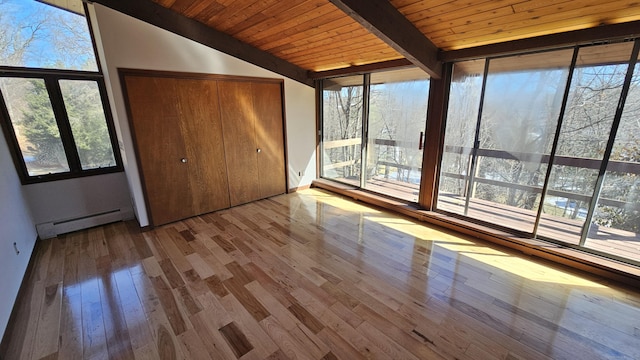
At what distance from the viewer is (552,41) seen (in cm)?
223

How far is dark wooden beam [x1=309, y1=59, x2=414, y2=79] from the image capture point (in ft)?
10.8

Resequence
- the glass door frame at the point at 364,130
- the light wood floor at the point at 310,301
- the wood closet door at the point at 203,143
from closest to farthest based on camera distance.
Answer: the light wood floor at the point at 310,301 → the wood closet door at the point at 203,143 → the glass door frame at the point at 364,130

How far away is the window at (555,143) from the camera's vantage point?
7.09 ft

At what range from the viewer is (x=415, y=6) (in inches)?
85.4

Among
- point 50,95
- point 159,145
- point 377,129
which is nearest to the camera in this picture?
point 50,95

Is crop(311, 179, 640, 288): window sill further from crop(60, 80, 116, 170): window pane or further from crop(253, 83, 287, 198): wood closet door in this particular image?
crop(60, 80, 116, 170): window pane

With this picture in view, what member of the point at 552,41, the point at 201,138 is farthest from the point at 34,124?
the point at 552,41

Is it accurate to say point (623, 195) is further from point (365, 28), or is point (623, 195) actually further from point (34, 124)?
point (34, 124)

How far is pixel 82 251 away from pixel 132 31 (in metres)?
2.45

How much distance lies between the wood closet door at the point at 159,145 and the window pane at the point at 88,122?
75 centimetres

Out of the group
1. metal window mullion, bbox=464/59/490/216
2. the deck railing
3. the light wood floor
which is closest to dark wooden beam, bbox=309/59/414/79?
metal window mullion, bbox=464/59/490/216

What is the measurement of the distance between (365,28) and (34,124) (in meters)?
3.73

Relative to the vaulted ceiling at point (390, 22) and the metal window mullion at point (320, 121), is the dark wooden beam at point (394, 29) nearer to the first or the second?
the vaulted ceiling at point (390, 22)

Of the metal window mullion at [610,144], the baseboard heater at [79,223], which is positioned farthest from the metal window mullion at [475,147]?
the baseboard heater at [79,223]
